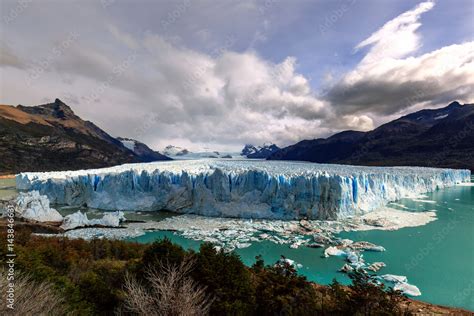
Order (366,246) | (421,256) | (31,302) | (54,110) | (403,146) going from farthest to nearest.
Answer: (54,110) → (403,146) → (366,246) → (421,256) → (31,302)

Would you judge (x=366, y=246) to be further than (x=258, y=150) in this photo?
No

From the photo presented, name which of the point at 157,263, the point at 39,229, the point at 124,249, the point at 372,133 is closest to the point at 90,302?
the point at 157,263

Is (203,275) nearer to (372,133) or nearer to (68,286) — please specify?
(68,286)

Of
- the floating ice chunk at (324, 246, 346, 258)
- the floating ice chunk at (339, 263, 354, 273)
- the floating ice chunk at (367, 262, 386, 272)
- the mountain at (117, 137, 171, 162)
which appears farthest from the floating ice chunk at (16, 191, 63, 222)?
the mountain at (117, 137, 171, 162)

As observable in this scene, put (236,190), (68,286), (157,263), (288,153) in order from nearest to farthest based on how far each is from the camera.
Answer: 1. (68,286)
2. (157,263)
3. (236,190)
4. (288,153)

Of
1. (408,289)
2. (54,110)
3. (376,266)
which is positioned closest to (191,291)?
(408,289)

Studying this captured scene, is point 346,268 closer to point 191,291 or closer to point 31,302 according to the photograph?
point 191,291

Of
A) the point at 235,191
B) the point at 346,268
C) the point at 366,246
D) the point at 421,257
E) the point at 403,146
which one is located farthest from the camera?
the point at 403,146
